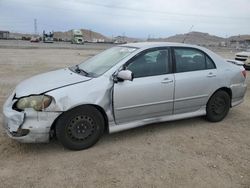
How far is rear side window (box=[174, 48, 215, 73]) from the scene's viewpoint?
4.82 meters

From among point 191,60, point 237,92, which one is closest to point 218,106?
point 237,92

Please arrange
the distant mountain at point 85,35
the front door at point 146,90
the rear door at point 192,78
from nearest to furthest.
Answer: the front door at point 146,90 → the rear door at point 192,78 → the distant mountain at point 85,35

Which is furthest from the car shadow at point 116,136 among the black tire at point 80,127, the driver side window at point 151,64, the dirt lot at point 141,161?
the driver side window at point 151,64

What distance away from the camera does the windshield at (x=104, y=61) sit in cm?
439

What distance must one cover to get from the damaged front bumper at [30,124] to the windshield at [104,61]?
102 cm

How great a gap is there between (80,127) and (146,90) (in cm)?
118

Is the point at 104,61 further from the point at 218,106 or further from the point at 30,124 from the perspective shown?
the point at 218,106

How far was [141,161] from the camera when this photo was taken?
370 cm

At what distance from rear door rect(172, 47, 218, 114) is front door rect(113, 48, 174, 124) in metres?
0.17

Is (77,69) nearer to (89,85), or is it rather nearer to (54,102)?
(89,85)

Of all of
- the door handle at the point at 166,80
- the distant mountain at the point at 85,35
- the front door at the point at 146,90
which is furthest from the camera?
the distant mountain at the point at 85,35

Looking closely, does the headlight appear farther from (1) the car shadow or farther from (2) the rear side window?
(2) the rear side window

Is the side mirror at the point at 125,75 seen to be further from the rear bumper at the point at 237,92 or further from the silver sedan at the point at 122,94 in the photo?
the rear bumper at the point at 237,92

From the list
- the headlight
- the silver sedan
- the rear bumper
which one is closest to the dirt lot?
the silver sedan
